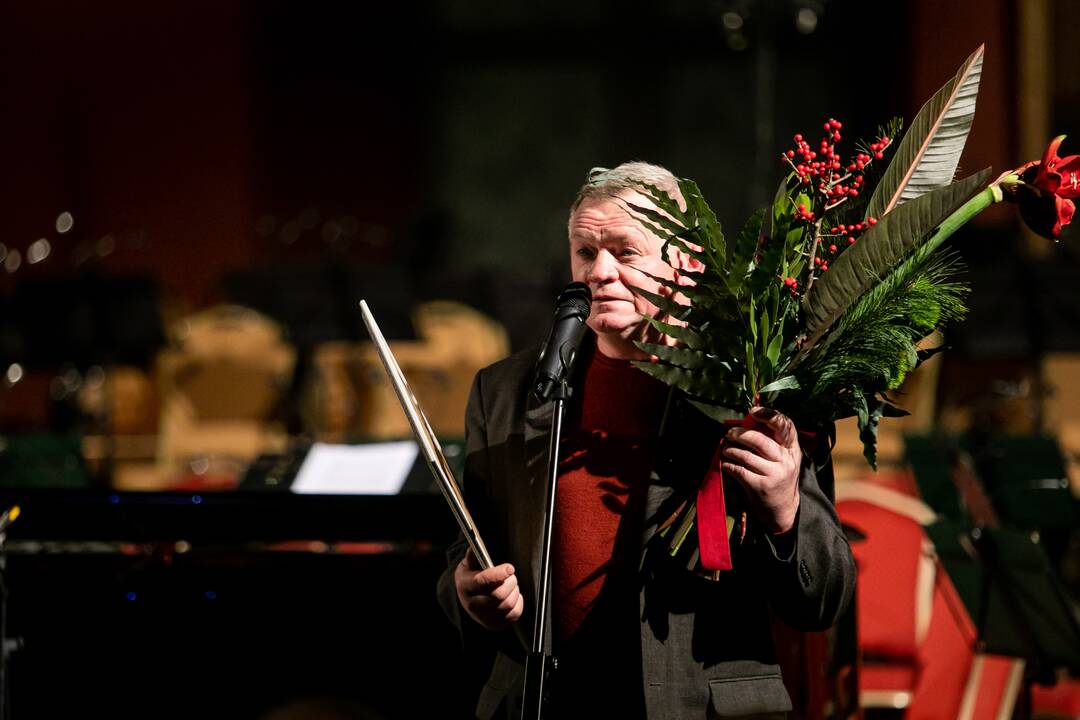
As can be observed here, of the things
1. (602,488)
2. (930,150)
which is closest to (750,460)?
(602,488)

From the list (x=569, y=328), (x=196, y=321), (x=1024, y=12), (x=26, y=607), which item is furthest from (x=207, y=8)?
(x=569, y=328)

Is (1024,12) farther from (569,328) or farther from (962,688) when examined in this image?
(569,328)

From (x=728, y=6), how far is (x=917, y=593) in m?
3.98

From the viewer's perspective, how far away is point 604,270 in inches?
71.9

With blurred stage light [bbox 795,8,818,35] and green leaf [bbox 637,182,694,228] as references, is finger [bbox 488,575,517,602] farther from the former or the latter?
blurred stage light [bbox 795,8,818,35]

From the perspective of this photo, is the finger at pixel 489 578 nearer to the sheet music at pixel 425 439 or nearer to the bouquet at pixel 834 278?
the sheet music at pixel 425 439

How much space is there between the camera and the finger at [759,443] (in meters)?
1.55

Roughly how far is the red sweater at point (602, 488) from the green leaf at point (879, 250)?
1.21 ft

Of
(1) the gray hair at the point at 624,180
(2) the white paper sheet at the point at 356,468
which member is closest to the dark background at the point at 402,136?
(2) the white paper sheet at the point at 356,468

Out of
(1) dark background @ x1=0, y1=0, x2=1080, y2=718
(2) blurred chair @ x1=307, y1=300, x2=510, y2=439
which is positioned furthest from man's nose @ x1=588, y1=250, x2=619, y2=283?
(2) blurred chair @ x1=307, y1=300, x2=510, y2=439

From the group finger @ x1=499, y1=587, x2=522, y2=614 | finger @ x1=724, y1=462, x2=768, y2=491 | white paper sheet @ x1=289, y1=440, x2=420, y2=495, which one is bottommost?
white paper sheet @ x1=289, y1=440, x2=420, y2=495

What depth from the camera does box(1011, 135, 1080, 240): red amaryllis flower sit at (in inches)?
60.9

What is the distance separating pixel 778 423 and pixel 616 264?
0.41 metres

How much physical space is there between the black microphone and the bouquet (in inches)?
4.3
